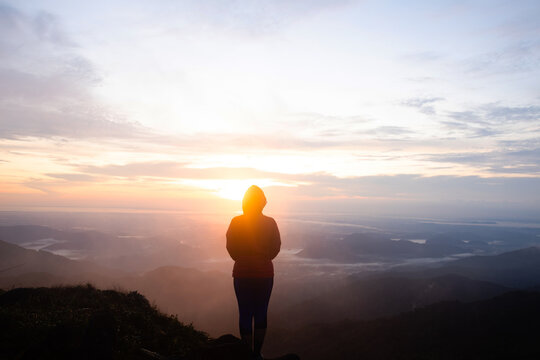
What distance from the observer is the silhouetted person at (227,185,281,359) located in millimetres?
6570

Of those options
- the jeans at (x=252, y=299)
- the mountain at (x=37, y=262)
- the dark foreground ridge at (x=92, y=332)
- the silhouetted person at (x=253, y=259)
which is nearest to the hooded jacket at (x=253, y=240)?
the silhouetted person at (x=253, y=259)

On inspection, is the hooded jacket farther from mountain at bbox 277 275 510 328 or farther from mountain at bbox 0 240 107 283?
mountain at bbox 0 240 107 283

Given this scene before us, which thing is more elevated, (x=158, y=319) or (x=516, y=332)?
(x=158, y=319)

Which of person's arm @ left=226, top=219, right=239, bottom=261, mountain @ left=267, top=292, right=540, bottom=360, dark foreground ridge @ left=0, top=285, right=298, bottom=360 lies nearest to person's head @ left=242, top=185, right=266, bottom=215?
person's arm @ left=226, top=219, right=239, bottom=261

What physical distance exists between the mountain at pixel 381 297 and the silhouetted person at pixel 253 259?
91482 mm

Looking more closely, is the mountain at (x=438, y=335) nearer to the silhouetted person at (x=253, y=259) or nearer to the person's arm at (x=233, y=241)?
the silhouetted person at (x=253, y=259)

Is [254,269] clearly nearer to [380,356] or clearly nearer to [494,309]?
[380,356]

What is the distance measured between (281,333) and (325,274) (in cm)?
13370

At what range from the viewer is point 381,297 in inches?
4680

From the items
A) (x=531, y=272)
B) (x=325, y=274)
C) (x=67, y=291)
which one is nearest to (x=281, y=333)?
(x=67, y=291)

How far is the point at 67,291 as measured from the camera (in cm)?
1054

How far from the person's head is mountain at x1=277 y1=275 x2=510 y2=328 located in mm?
92294

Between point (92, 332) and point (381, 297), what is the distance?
4980 inches

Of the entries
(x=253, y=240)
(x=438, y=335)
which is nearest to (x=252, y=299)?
(x=253, y=240)
